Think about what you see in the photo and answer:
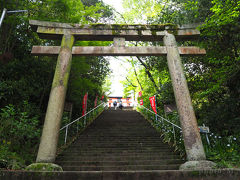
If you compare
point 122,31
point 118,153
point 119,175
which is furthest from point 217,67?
point 119,175

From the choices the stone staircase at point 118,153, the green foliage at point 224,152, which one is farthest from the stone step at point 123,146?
the green foliage at point 224,152

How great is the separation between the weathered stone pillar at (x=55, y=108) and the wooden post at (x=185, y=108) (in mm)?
3471

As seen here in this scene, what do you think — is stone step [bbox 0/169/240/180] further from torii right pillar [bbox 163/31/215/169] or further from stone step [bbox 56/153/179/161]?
stone step [bbox 56/153/179/161]

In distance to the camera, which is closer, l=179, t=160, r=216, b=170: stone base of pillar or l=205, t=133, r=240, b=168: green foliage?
l=179, t=160, r=216, b=170: stone base of pillar

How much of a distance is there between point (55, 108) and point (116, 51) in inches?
108

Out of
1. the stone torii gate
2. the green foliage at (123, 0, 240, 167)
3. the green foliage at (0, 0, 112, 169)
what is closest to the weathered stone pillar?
the stone torii gate

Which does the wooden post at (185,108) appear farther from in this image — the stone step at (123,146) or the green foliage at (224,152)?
the stone step at (123,146)

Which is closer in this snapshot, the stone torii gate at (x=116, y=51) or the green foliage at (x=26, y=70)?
the stone torii gate at (x=116, y=51)

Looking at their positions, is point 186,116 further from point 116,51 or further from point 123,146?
point 116,51

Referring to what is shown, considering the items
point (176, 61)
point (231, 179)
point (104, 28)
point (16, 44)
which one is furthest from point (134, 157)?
point (16, 44)

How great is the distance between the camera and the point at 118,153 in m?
5.27

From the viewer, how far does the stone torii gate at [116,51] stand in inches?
169

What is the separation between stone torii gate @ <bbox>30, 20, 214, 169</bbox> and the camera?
14.1ft

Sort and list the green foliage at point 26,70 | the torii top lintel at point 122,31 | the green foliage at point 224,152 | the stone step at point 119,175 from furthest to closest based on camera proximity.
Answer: the torii top lintel at point 122,31 → the green foliage at point 26,70 → the green foliage at point 224,152 → the stone step at point 119,175
